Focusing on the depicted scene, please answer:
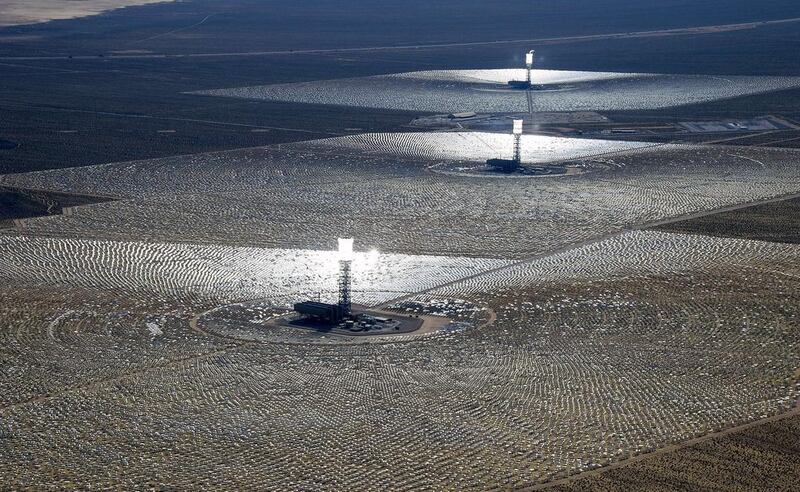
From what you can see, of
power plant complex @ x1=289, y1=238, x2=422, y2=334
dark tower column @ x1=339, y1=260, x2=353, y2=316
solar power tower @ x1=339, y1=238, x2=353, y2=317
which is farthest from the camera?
dark tower column @ x1=339, y1=260, x2=353, y2=316

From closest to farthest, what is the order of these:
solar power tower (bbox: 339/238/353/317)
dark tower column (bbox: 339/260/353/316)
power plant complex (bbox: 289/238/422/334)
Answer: power plant complex (bbox: 289/238/422/334), solar power tower (bbox: 339/238/353/317), dark tower column (bbox: 339/260/353/316)

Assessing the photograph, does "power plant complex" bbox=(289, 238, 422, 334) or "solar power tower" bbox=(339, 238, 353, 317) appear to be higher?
"solar power tower" bbox=(339, 238, 353, 317)

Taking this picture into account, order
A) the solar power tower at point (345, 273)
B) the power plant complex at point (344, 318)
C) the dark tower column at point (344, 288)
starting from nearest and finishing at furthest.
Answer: the power plant complex at point (344, 318)
the solar power tower at point (345, 273)
the dark tower column at point (344, 288)

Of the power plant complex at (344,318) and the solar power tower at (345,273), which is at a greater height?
the solar power tower at (345,273)

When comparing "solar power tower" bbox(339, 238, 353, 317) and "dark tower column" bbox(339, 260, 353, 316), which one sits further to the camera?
"dark tower column" bbox(339, 260, 353, 316)

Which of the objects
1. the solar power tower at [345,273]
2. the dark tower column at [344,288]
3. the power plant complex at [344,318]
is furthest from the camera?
the dark tower column at [344,288]

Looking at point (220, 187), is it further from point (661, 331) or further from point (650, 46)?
point (650, 46)

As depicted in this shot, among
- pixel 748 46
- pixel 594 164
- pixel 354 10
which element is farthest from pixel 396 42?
pixel 594 164

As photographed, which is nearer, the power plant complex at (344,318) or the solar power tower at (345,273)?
the power plant complex at (344,318)

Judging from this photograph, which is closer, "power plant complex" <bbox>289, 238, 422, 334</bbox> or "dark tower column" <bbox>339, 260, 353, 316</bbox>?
"power plant complex" <bbox>289, 238, 422, 334</bbox>

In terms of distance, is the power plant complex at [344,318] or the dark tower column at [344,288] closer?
the power plant complex at [344,318]
